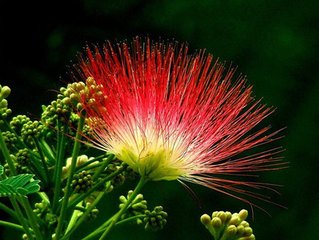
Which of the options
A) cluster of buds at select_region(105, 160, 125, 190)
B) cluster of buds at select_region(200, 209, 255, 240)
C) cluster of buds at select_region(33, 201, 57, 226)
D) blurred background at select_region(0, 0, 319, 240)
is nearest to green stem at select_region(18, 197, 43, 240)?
cluster of buds at select_region(33, 201, 57, 226)

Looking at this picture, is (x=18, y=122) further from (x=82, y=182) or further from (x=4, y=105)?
(x=82, y=182)

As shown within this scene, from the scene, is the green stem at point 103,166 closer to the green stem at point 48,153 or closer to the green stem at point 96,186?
the green stem at point 96,186

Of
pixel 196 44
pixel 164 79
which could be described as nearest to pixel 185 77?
pixel 164 79

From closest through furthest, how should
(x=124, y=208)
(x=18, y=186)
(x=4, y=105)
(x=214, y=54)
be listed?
1. (x=18, y=186)
2. (x=124, y=208)
3. (x=4, y=105)
4. (x=214, y=54)

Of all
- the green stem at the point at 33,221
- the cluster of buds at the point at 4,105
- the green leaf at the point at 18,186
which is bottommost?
the green stem at the point at 33,221

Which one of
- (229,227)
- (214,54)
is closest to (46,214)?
(229,227)

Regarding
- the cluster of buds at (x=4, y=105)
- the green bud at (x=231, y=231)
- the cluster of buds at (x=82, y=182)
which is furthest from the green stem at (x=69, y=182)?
the green bud at (x=231, y=231)
